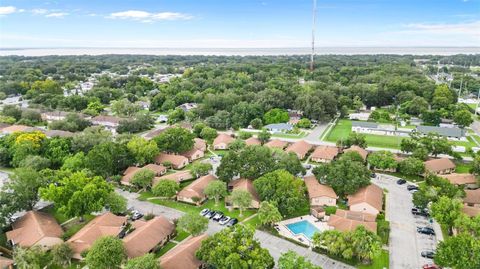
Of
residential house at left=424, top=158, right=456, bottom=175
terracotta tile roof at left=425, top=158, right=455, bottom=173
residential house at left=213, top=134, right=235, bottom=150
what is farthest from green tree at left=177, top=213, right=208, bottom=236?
terracotta tile roof at left=425, top=158, right=455, bottom=173

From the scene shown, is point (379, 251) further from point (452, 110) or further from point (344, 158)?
point (452, 110)

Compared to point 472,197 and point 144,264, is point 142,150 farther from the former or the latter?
point 472,197

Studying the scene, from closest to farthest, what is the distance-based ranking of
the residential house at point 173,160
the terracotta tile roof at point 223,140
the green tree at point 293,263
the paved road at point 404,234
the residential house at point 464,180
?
the green tree at point 293,263, the paved road at point 404,234, the residential house at point 464,180, the residential house at point 173,160, the terracotta tile roof at point 223,140

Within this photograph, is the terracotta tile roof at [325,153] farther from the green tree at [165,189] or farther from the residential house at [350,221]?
the green tree at [165,189]

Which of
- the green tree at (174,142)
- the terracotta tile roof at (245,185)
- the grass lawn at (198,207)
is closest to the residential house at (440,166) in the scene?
the terracotta tile roof at (245,185)

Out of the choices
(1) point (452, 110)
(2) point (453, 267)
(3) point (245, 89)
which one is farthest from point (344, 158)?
(3) point (245, 89)

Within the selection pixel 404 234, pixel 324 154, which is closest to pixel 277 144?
pixel 324 154
